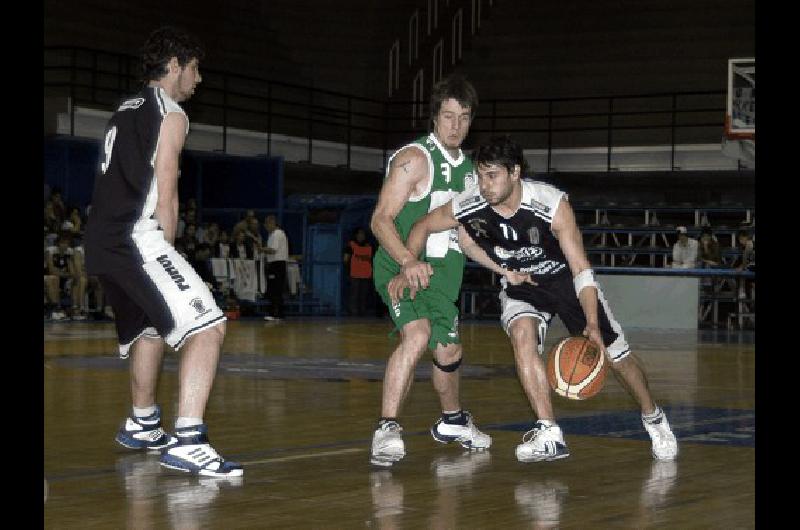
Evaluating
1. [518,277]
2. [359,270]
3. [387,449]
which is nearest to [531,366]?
[518,277]

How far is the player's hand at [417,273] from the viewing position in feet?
23.4

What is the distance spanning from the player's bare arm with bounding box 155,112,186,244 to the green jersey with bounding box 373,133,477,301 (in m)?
1.38

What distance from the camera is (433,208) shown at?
25.5 ft

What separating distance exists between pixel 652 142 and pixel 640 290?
6.19 meters

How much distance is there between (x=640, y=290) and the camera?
81.4 ft

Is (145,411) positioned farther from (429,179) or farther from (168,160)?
(429,179)

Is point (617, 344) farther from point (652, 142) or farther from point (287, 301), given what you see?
point (652, 142)

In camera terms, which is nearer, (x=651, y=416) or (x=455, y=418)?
(x=651, y=416)

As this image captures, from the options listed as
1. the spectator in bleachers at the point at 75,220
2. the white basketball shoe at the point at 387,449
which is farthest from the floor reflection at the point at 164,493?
the spectator in bleachers at the point at 75,220

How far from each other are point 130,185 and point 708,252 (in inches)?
775

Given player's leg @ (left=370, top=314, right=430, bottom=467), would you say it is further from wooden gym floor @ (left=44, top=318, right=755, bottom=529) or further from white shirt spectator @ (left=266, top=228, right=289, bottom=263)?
white shirt spectator @ (left=266, top=228, right=289, bottom=263)

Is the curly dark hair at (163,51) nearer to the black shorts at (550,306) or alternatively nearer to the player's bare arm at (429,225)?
the player's bare arm at (429,225)

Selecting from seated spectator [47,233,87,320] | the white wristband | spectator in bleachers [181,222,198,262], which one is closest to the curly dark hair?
the white wristband
